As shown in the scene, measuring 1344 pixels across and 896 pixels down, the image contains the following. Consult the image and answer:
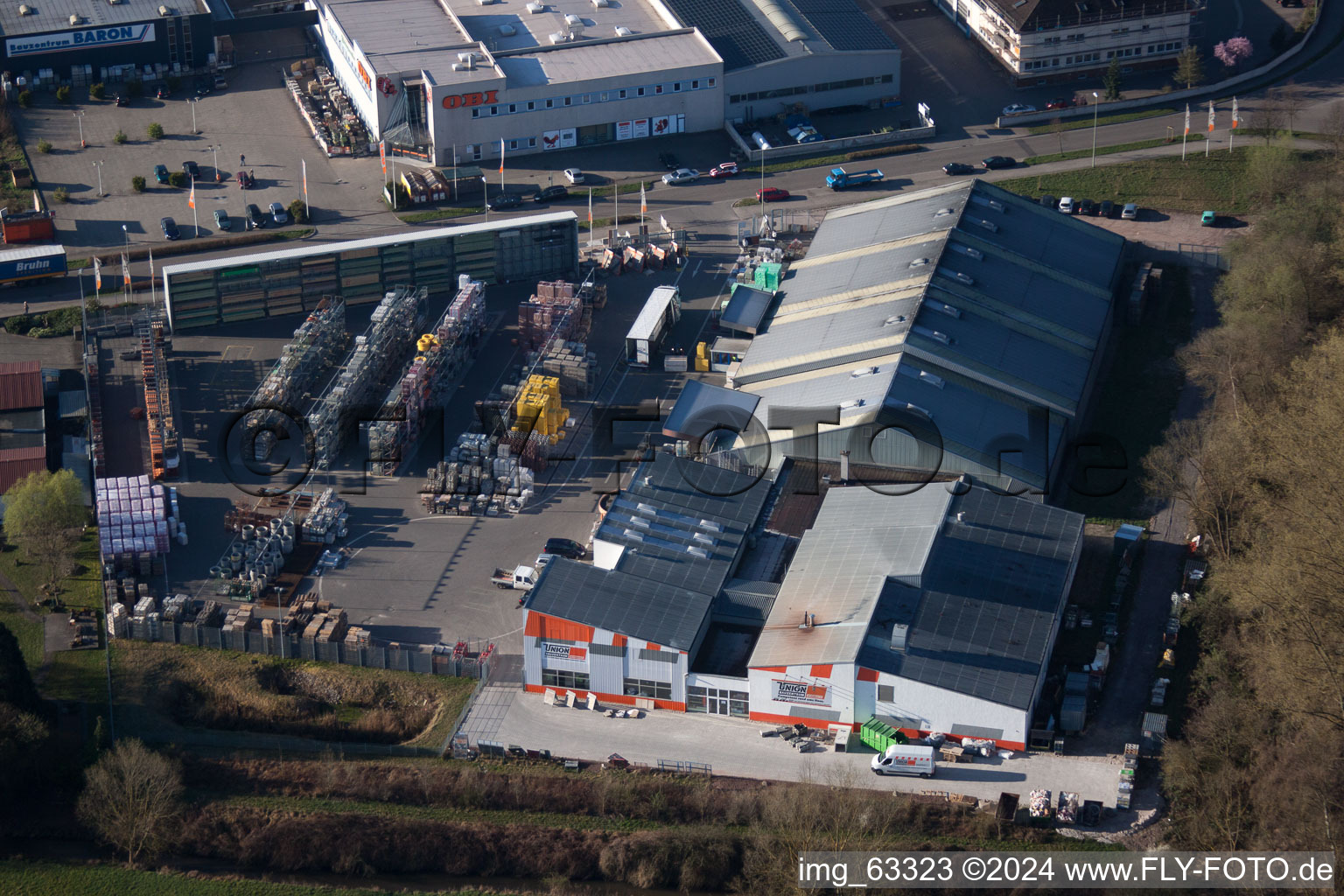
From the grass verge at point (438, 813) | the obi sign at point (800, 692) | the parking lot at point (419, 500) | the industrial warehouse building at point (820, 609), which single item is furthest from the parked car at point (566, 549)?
the grass verge at point (438, 813)

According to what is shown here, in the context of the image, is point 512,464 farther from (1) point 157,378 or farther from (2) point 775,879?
(2) point 775,879

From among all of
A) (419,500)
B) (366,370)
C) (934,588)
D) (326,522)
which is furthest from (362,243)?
(934,588)

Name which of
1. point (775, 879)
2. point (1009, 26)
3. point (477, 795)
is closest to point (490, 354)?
point (477, 795)

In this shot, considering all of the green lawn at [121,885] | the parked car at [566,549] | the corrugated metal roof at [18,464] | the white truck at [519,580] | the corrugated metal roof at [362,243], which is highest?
the corrugated metal roof at [362,243]

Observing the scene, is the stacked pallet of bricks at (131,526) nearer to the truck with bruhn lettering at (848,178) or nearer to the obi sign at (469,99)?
the obi sign at (469,99)

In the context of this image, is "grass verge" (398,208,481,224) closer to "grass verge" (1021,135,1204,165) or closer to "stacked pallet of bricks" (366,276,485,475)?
"stacked pallet of bricks" (366,276,485,475)

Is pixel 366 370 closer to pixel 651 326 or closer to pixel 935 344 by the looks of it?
pixel 651 326

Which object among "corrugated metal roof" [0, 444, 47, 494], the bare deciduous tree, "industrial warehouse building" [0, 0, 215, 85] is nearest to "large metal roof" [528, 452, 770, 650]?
the bare deciduous tree
